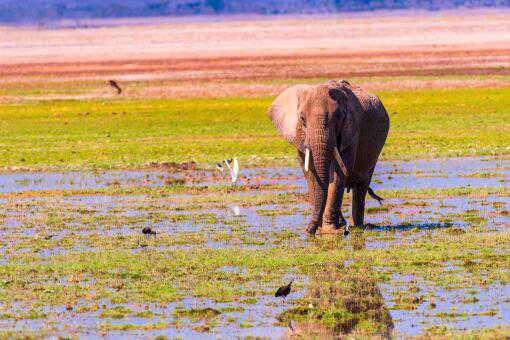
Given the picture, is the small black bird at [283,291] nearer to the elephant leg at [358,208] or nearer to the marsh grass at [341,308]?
the marsh grass at [341,308]

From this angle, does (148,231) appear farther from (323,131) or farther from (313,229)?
(323,131)

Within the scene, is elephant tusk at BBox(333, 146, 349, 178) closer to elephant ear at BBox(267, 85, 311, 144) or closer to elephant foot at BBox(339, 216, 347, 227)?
elephant ear at BBox(267, 85, 311, 144)

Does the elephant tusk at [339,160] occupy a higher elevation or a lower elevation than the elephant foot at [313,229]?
higher

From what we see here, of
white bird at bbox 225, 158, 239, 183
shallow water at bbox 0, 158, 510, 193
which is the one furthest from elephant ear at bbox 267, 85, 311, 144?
shallow water at bbox 0, 158, 510, 193

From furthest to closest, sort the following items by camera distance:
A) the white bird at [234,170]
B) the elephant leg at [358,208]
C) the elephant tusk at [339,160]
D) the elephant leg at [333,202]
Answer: the white bird at [234,170] < the elephant leg at [358,208] < the elephant leg at [333,202] < the elephant tusk at [339,160]

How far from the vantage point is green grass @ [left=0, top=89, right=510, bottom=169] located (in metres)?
31.0

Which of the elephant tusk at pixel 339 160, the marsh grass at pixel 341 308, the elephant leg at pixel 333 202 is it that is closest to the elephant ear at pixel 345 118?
the elephant tusk at pixel 339 160

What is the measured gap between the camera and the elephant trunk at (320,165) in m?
18.0

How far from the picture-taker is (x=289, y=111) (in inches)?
760

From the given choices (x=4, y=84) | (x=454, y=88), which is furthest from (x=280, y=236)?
(x=4, y=84)

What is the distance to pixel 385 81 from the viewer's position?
56312mm

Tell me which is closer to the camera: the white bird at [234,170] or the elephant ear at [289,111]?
the elephant ear at [289,111]

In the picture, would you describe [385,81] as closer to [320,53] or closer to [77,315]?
[320,53]

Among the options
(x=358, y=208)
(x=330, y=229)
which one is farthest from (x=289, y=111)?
(x=330, y=229)
